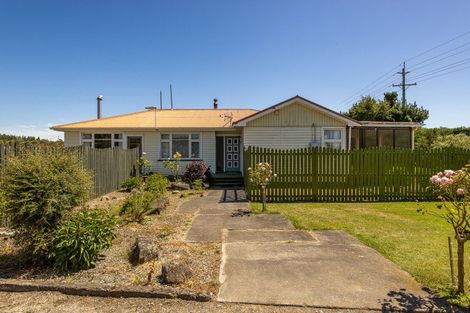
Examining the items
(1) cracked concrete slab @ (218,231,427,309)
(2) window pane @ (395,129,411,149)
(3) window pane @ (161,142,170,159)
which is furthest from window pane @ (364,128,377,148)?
(1) cracked concrete slab @ (218,231,427,309)

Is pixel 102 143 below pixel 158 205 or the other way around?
the other way around

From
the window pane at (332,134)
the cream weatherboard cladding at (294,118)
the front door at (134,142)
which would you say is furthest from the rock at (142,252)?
the front door at (134,142)

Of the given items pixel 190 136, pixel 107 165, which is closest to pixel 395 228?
pixel 107 165

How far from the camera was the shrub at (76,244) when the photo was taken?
14.6 feet

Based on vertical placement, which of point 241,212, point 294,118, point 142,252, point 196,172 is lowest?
point 241,212

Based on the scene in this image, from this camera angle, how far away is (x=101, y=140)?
17.5m

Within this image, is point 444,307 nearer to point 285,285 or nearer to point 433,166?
point 285,285

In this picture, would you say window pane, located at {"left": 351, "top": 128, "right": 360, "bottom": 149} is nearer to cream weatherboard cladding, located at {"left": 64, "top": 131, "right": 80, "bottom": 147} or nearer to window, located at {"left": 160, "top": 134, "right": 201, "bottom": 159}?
window, located at {"left": 160, "top": 134, "right": 201, "bottom": 159}

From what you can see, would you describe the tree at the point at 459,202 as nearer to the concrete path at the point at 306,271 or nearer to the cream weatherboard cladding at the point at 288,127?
the concrete path at the point at 306,271

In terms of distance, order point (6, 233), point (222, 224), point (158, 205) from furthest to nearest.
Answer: point (158, 205), point (222, 224), point (6, 233)

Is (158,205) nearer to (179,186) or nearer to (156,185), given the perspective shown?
(156,185)

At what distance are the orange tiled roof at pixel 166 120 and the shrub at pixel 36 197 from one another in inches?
484

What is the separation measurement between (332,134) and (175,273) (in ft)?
41.3

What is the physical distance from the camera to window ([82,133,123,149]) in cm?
1744
